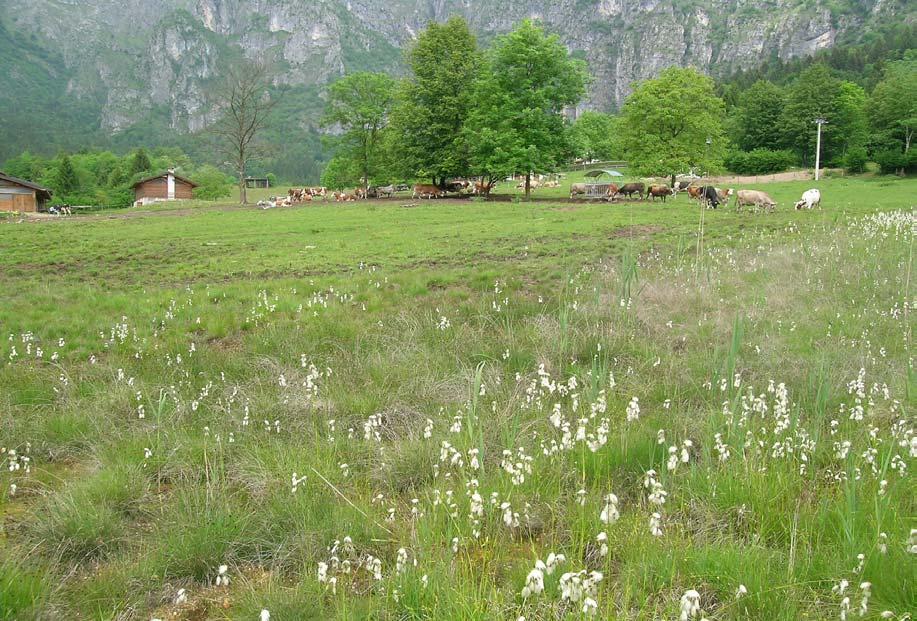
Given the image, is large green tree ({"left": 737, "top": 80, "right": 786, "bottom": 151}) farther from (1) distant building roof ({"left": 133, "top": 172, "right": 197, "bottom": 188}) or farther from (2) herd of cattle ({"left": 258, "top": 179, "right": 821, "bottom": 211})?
(1) distant building roof ({"left": 133, "top": 172, "right": 197, "bottom": 188})

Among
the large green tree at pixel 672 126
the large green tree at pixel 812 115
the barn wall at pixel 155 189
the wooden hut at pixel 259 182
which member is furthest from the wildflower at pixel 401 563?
the wooden hut at pixel 259 182

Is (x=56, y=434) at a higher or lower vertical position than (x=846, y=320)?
lower

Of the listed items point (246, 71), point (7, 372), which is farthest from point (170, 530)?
point (246, 71)

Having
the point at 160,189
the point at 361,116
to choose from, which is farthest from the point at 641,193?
the point at 160,189

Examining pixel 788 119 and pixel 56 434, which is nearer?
pixel 56 434

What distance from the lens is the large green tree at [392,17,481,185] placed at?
5244 cm

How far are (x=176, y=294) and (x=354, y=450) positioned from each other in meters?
8.44

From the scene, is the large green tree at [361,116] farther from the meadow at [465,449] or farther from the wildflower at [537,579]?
the wildflower at [537,579]

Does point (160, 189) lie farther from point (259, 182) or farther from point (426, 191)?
point (259, 182)

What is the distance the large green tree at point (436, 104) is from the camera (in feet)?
172

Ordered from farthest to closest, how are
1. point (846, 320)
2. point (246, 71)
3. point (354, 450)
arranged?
point (246, 71) < point (846, 320) < point (354, 450)

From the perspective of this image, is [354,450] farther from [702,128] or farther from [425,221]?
[702,128]

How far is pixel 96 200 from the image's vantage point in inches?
3553

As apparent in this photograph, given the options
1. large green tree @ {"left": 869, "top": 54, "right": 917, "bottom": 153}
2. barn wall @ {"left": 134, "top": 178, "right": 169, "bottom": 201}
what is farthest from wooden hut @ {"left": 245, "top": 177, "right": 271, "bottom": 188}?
large green tree @ {"left": 869, "top": 54, "right": 917, "bottom": 153}
